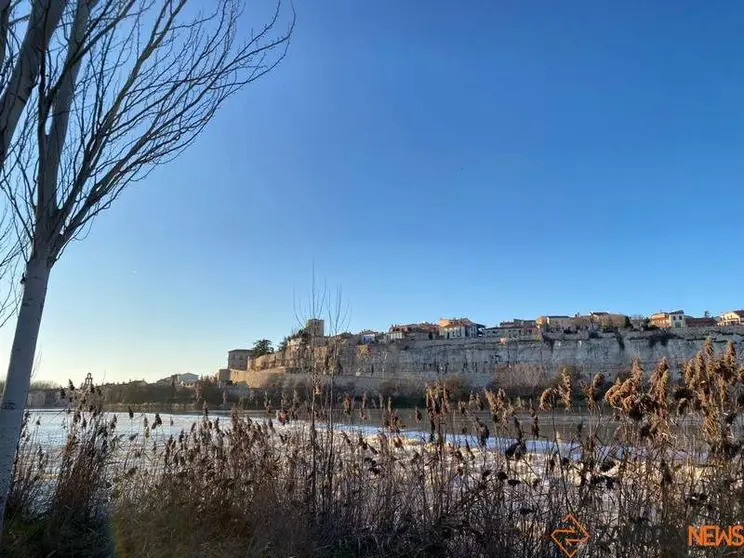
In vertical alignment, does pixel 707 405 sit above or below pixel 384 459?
above

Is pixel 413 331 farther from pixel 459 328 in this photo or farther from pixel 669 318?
pixel 669 318

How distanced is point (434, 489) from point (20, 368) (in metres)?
3.22

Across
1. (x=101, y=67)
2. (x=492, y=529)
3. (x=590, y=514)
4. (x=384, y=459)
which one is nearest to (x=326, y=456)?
(x=384, y=459)

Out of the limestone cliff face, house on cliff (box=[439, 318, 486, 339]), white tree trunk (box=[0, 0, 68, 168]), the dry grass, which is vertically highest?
house on cliff (box=[439, 318, 486, 339])

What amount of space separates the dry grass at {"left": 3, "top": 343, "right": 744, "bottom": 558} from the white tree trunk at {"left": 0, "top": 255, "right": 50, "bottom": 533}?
1130mm

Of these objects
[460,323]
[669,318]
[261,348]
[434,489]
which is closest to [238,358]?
[261,348]

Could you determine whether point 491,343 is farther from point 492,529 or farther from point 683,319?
point 492,529

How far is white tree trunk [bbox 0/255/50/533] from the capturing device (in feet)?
9.98

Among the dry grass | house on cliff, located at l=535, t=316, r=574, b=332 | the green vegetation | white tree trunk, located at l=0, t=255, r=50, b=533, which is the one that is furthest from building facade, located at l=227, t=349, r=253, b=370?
white tree trunk, located at l=0, t=255, r=50, b=533

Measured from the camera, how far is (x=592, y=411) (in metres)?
4.02

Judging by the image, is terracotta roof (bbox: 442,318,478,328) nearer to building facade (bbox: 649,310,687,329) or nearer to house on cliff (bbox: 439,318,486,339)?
house on cliff (bbox: 439,318,486,339)

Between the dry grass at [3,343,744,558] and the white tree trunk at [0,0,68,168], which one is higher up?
the white tree trunk at [0,0,68,168]

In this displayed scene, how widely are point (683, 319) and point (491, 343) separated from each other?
1992 inches

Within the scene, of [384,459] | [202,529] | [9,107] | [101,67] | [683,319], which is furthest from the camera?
[683,319]
